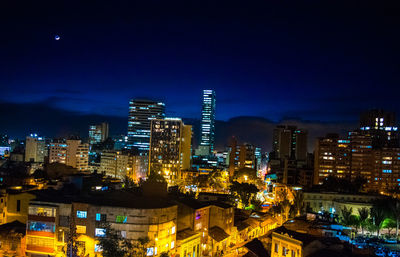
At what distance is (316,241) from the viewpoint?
24.0 meters

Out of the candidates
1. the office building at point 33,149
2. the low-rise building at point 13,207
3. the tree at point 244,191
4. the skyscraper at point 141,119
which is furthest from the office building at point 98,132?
the low-rise building at point 13,207

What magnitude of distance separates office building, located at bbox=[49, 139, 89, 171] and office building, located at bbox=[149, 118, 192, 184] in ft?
68.7

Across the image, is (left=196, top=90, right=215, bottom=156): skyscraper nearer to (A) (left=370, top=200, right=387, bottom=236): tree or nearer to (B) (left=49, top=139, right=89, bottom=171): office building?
(B) (left=49, top=139, right=89, bottom=171): office building

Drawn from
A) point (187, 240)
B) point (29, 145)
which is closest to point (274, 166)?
point (29, 145)

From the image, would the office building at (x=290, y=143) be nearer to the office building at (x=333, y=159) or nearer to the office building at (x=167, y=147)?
the office building at (x=333, y=159)

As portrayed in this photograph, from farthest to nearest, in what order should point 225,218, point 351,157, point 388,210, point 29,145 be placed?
point 29,145 < point 351,157 < point 388,210 < point 225,218

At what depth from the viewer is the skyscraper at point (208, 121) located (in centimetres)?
18575

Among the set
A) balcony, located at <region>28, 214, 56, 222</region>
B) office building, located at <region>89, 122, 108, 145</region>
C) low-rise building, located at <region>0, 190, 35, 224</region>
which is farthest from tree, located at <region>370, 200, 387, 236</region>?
office building, located at <region>89, 122, 108, 145</region>

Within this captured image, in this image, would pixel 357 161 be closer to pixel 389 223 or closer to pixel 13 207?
pixel 389 223

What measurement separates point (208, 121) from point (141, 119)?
45547 millimetres

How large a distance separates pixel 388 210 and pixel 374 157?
4422cm

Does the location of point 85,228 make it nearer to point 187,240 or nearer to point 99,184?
point 187,240

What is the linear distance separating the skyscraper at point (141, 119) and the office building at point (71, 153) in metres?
53.6

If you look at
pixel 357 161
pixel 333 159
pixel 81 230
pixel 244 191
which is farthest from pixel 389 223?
pixel 357 161
